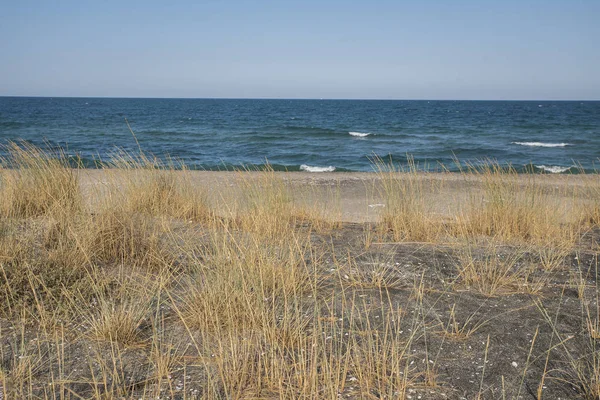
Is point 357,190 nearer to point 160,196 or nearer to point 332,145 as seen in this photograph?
point 160,196

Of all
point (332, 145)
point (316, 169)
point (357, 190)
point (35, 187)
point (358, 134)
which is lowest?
point (316, 169)

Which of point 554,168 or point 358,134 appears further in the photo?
point 358,134

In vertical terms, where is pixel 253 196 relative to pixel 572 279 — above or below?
above

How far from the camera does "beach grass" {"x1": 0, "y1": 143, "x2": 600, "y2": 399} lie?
9.04 feet

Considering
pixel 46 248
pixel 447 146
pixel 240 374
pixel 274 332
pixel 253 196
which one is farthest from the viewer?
pixel 447 146

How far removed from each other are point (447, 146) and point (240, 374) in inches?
908

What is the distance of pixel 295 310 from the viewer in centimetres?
318

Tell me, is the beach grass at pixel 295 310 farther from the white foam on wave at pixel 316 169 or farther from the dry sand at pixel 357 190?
the white foam on wave at pixel 316 169

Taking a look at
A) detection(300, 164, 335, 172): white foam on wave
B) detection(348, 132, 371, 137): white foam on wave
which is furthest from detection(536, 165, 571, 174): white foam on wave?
detection(348, 132, 371, 137): white foam on wave

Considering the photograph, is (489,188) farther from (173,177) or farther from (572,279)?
(173,177)

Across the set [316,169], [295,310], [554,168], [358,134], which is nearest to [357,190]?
[316,169]

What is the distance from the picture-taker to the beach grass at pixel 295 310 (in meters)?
2.75

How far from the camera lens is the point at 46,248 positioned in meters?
4.56

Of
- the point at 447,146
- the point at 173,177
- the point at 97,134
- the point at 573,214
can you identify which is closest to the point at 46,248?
the point at 173,177
